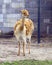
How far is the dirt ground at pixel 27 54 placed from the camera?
25.6 ft

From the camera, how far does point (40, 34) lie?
35.2 feet

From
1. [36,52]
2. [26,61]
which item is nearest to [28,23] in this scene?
[36,52]

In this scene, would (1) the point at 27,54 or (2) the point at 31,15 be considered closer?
(1) the point at 27,54

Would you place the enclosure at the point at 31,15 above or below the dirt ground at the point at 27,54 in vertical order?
above

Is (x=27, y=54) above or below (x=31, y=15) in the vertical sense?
below

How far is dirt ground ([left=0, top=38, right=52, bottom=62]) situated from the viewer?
779 centimetres

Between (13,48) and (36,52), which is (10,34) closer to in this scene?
(13,48)

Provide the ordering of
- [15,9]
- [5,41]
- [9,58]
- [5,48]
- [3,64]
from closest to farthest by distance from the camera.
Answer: [3,64], [9,58], [5,48], [5,41], [15,9]

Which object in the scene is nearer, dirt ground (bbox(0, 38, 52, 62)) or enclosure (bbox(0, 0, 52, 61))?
dirt ground (bbox(0, 38, 52, 62))

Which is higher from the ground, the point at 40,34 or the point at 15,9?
the point at 15,9

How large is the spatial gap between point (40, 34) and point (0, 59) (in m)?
3.49

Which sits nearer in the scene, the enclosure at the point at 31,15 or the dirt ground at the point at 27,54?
the dirt ground at the point at 27,54

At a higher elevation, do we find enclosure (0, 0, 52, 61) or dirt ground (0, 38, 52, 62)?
enclosure (0, 0, 52, 61)

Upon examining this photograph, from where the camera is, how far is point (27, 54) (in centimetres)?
823
